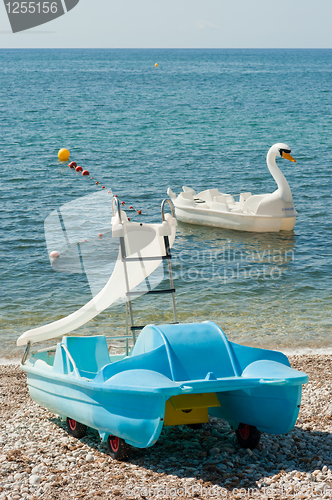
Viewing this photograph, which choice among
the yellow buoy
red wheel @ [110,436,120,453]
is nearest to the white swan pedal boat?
red wheel @ [110,436,120,453]

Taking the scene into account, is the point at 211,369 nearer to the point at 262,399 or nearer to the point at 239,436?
the point at 262,399

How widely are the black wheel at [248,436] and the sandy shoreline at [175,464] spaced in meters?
0.08

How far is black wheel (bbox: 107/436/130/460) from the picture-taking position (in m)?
4.46

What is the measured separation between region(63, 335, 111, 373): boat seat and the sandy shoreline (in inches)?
26.7

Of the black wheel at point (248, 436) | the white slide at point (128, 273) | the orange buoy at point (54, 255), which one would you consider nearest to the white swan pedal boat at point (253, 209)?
the white slide at point (128, 273)

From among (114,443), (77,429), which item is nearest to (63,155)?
(77,429)

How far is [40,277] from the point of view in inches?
489

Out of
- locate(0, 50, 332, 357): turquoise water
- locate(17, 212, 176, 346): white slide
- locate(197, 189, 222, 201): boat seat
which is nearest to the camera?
locate(17, 212, 176, 346): white slide

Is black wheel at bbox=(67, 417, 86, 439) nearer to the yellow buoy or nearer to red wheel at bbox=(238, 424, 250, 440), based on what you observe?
red wheel at bbox=(238, 424, 250, 440)

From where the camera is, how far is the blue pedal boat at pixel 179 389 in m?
4.05

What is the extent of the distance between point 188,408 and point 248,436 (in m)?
0.69

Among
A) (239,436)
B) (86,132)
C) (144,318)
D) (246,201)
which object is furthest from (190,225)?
(86,132)

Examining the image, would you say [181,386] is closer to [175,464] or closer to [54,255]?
[175,464]

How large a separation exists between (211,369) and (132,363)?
67cm
